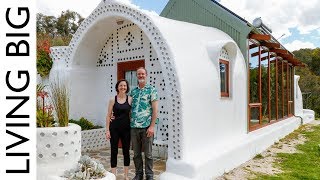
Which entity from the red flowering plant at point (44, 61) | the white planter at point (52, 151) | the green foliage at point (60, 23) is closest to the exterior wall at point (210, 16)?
the red flowering plant at point (44, 61)

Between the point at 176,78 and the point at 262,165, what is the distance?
3.19m

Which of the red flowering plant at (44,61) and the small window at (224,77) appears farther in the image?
the red flowering plant at (44,61)

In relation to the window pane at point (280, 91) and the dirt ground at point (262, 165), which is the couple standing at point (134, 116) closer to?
the dirt ground at point (262, 165)

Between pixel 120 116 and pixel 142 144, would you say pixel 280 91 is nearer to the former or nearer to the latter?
pixel 142 144

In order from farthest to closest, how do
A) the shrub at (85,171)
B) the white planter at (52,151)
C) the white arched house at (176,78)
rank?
the white arched house at (176,78) < the white planter at (52,151) < the shrub at (85,171)

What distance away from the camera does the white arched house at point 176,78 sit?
5.64m

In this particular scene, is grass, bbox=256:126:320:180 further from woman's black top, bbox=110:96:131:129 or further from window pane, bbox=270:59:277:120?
woman's black top, bbox=110:96:131:129

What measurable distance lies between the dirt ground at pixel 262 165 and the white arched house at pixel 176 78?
0.17 m

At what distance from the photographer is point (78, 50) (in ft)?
26.7

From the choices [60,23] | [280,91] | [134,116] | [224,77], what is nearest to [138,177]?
[134,116]

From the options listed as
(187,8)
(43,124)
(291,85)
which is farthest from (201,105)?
(291,85)

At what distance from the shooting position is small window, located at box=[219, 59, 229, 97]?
732 centimetres

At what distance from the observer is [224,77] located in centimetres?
746

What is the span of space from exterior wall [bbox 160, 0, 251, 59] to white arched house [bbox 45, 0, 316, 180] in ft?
0.97
